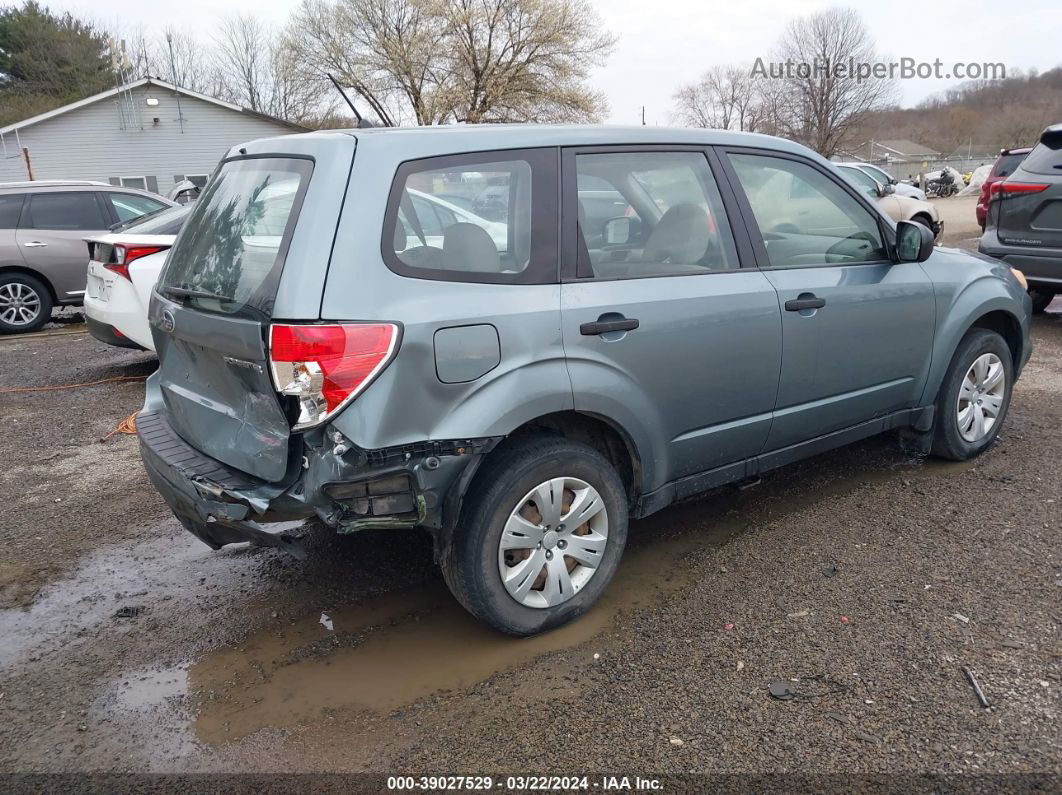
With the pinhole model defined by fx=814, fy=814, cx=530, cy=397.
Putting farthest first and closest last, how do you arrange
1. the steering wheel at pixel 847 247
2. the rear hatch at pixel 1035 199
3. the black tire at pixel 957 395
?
the rear hatch at pixel 1035 199, the black tire at pixel 957 395, the steering wheel at pixel 847 247

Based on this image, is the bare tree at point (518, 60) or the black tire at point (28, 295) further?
the bare tree at point (518, 60)

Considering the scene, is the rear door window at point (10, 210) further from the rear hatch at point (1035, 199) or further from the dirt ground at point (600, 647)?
the rear hatch at point (1035, 199)

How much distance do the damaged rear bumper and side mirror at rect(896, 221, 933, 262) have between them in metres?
2.48

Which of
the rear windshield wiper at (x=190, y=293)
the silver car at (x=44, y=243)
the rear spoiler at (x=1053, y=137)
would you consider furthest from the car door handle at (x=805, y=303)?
the silver car at (x=44, y=243)

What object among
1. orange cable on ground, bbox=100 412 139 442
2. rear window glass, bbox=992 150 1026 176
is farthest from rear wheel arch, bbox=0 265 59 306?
rear window glass, bbox=992 150 1026 176

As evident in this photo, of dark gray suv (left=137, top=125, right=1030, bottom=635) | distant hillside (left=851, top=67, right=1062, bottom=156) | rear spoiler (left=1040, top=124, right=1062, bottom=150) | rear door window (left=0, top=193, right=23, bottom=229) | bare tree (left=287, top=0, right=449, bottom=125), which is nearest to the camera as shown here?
dark gray suv (left=137, top=125, right=1030, bottom=635)

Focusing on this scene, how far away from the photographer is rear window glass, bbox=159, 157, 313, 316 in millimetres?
2715

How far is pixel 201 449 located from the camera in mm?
3082

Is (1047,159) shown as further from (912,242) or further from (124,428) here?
(124,428)

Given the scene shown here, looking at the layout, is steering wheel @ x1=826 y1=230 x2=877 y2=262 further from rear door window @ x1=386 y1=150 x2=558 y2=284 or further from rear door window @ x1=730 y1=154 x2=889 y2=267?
rear door window @ x1=386 y1=150 x2=558 y2=284

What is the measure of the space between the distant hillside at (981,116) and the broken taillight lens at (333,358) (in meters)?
59.6

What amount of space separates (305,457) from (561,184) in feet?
4.49

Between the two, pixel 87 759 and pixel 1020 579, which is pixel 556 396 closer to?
pixel 87 759

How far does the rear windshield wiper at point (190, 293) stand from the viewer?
288cm
